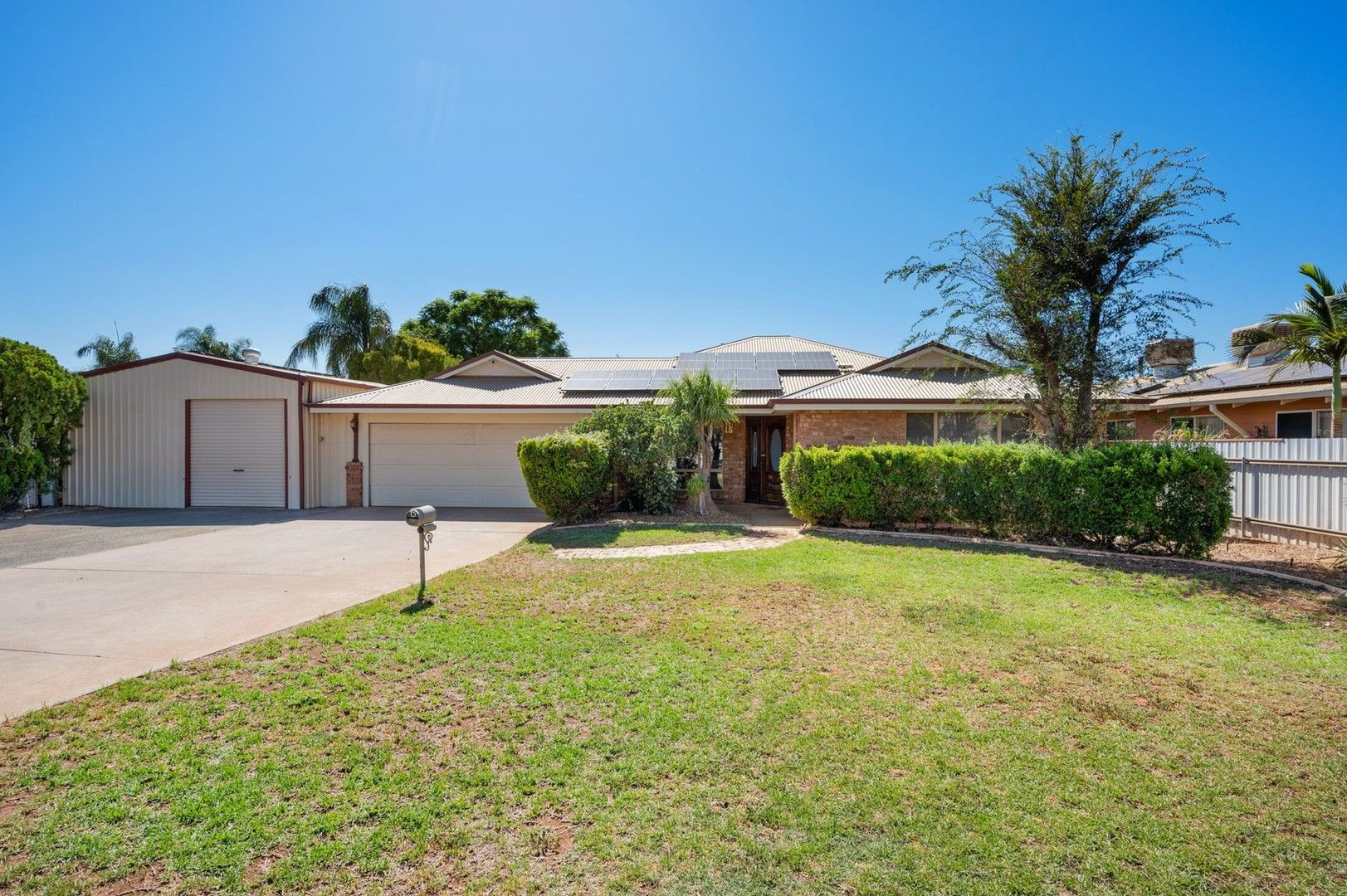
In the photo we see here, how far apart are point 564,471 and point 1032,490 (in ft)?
26.7

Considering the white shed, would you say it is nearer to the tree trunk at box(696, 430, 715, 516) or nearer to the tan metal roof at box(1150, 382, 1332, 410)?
the tree trunk at box(696, 430, 715, 516)

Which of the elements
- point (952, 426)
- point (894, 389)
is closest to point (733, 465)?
point (894, 389)

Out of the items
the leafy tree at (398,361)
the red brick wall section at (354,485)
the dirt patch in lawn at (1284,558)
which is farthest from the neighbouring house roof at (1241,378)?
the leafy tree at (398,361)

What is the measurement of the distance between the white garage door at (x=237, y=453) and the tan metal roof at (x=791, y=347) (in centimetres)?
1244

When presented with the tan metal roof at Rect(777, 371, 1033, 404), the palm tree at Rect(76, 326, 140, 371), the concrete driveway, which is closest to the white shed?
the concrete driveway

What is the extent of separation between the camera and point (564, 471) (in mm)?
12023

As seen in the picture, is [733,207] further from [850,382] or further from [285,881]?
[285,881]

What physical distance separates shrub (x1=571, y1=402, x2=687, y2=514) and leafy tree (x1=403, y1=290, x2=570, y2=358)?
1048 inches

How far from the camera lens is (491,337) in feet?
127

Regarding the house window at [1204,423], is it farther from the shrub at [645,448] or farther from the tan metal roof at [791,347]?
the shrub at [645,448]

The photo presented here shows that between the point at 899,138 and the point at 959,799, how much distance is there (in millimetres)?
13502

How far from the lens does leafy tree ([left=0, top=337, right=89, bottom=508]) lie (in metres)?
14.3

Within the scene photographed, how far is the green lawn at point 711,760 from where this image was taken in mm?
2488

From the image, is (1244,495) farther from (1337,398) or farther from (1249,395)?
(1249,395)
